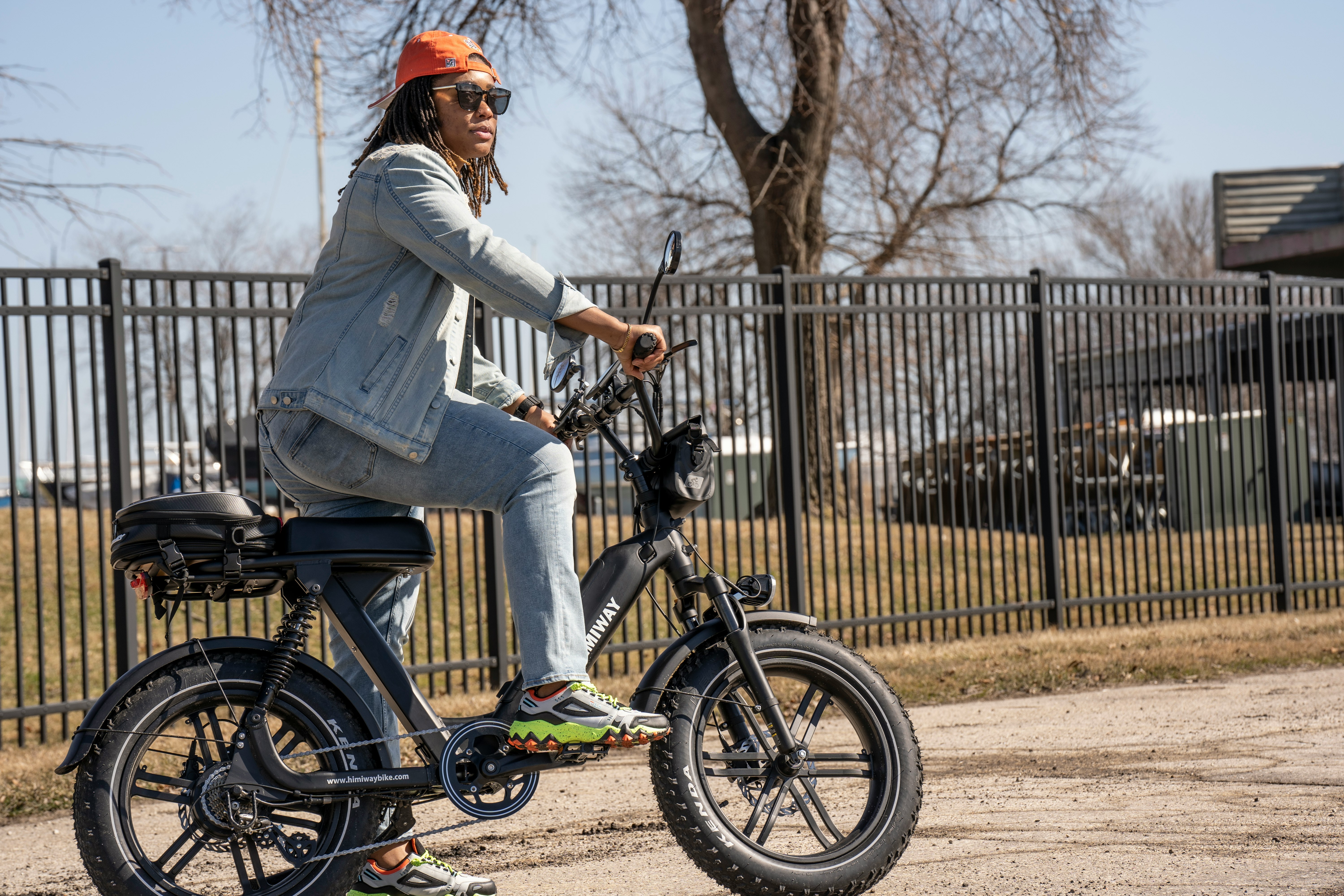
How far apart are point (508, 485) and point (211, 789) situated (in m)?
0.89

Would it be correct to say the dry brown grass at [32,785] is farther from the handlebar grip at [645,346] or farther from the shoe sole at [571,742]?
the handlebar grip at [645,346]

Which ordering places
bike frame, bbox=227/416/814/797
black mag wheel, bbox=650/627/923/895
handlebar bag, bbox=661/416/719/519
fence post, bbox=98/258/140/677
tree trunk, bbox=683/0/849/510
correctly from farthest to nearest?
tree trunk, bbox=683/0/849/510 < fence post, bbox=98/258/140/677 < handlebar bag, bbox=661/416/719/519 < black mag wheel, bbox=650/627/923/895 < bike frame, bbox=227/416/814/797

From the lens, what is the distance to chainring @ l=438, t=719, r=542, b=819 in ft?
9.05

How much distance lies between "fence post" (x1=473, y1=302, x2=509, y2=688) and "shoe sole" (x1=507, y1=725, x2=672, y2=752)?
429 centimetres

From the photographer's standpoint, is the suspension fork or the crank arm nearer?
the crank arm

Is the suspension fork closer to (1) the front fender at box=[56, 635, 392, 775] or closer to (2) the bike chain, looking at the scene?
(2) the bike chain

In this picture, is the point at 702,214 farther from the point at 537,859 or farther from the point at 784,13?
the point at 537,859

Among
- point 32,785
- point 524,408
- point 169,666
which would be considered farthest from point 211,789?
point 32,785

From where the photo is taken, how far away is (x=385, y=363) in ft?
9.07

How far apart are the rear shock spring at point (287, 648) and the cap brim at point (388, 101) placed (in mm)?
1163

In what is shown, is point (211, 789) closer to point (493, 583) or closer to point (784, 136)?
point (493, 583)

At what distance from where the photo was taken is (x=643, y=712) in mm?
2863

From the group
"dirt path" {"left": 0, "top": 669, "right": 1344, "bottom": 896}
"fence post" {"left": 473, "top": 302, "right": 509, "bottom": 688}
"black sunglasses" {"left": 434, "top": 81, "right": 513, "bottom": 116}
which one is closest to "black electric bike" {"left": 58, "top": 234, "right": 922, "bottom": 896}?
"dirt path" {"left": 0, "top": 669, "right": 1344, "bottom": 896}

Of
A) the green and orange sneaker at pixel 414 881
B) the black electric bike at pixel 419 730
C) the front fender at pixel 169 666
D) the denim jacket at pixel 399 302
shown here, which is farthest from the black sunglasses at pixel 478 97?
the green and orange sneaker at pixel 414 881
